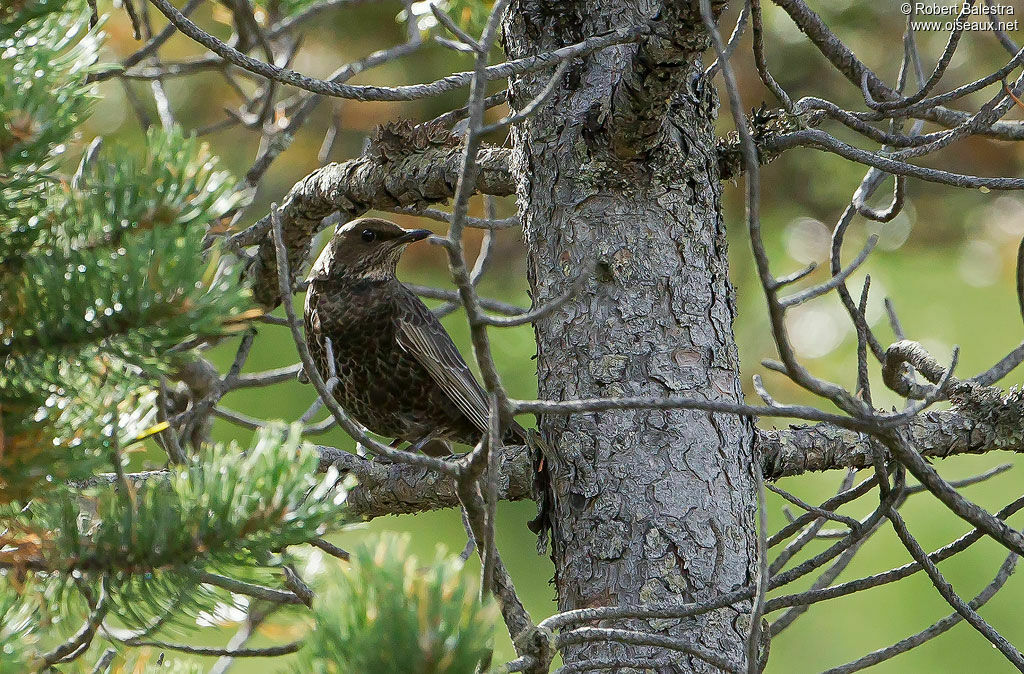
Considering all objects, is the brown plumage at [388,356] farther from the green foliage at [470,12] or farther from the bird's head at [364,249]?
the green foliage at [470,12]

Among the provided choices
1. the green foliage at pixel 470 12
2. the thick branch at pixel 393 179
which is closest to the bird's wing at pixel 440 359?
the thick branch at pixel 393 179

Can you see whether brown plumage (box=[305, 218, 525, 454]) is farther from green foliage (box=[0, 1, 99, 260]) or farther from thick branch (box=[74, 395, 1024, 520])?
green foliage (box=[0, 1, 99, 260])

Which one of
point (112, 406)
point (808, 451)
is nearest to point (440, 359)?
point (808, 451)

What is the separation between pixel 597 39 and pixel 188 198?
753 mm

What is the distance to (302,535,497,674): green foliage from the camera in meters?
0.63

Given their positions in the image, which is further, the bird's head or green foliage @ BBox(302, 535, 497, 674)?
the bird's head

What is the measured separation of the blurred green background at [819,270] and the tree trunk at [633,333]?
1740 millimetres

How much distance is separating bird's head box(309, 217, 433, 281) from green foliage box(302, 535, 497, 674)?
2026 mm

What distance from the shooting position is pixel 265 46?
87.4 inches

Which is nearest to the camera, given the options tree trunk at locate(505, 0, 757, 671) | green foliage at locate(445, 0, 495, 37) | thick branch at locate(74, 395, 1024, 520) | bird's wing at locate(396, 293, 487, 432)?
tree trunk at locate(505, 0, 757, 671)

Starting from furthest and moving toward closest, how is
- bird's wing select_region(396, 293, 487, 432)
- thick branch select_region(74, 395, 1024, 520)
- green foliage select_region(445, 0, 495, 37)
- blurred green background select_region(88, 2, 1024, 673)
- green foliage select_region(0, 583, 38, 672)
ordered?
blurred green background select_region(88, 2, 1024, 673) < bird's wing select_region(396, 293, 487, 432) < green foliage select_region(445, 0, 495, 37) < thick branch select_region(74, 395, 1024, 520) < green foliage select_region(0, 583, 38, 672)

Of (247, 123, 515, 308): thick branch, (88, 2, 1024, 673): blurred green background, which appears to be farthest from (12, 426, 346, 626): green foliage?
(88, 2, 1024, 673): blurred green background

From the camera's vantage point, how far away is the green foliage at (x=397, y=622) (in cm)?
63

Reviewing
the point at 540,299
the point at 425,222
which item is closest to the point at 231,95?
the point at 425,222
